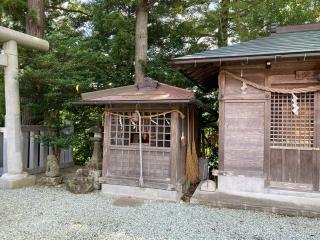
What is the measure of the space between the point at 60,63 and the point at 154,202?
4.61m

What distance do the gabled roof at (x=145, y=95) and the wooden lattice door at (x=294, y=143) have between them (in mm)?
1771

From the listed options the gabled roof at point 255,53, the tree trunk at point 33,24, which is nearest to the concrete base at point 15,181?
the tree trunk at point 33,24

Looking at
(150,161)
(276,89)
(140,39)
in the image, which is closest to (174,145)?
(150,161)

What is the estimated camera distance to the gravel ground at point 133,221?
427cm

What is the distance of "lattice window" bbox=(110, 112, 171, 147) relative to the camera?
6328 millimetres

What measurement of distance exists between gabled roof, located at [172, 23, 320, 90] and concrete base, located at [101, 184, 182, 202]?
2.74 metres

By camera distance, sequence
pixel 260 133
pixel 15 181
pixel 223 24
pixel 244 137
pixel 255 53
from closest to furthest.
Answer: pixel 255 53 < pixel 260 133 < pixel 244 137 < pixel 15 181 < pixel 223 24

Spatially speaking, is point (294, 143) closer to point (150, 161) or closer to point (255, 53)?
point (255, 53)

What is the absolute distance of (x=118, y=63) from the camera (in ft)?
33.1

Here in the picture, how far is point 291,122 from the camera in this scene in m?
5.73

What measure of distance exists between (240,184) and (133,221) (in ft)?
8.03

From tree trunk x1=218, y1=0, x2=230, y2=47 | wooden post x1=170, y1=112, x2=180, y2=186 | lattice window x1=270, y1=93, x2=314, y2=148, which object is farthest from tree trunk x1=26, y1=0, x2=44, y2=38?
lattice window x1=270, y1=93, x2=314, y2=148

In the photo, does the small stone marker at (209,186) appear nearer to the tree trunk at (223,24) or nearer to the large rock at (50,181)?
the large rock at (50,181)

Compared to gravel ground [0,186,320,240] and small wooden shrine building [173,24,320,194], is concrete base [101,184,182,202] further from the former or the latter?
small wooden shrine building [173,24,320,194]
